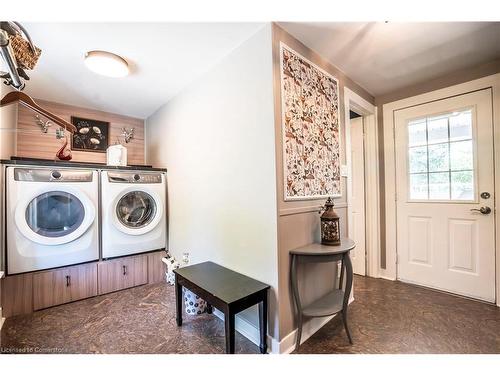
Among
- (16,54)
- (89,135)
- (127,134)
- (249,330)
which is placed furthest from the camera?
(127,134)

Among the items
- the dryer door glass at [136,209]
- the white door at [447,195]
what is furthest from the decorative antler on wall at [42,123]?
the white door at [447,195]

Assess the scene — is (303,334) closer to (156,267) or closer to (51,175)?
(156,267)

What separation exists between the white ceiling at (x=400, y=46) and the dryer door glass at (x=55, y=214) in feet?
7.81

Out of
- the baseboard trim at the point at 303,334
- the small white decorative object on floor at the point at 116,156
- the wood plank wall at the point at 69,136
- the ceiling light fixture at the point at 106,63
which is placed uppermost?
the ceiling light fixture at the point at 106,63

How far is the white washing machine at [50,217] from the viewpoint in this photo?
1.82 m

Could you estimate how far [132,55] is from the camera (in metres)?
1.76

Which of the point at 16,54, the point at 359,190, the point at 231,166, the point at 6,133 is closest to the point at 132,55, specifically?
the point at 16,54

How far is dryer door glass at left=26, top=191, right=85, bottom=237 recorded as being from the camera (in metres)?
1.93

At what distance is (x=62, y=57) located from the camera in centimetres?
177

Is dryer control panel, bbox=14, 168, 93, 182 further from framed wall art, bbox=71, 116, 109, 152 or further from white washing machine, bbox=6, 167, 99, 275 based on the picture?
framed wall art, bbox=71, 116, 109, 152

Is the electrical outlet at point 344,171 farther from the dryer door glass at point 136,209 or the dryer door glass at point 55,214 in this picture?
the dryer door glass at point 55,214

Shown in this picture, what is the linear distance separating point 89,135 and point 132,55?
1.69 metres

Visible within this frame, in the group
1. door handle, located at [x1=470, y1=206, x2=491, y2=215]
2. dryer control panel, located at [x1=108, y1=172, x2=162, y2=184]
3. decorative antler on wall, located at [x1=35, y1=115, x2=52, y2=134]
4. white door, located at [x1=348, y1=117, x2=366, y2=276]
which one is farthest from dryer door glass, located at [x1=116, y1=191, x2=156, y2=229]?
door handle, located at [x1=470, y1=206, x2=491, y2=215]

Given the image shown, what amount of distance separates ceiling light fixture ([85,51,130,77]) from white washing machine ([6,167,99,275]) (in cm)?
96
